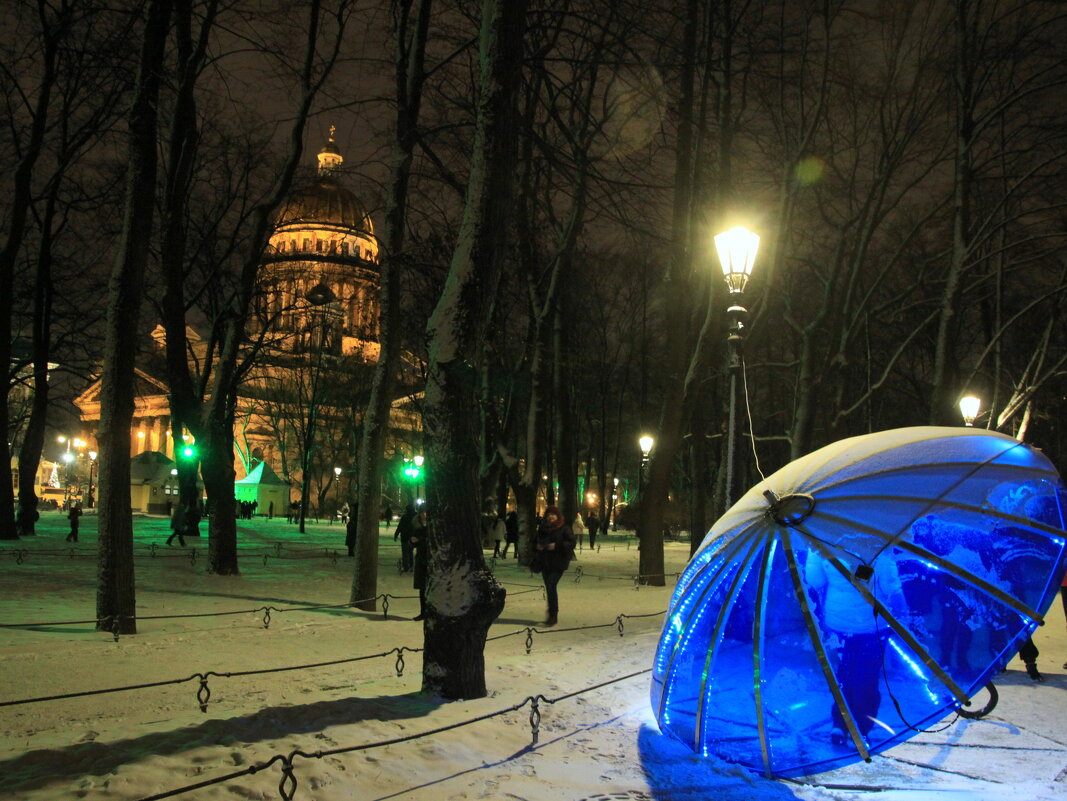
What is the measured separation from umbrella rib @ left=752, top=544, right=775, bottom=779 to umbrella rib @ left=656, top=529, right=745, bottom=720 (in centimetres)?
23

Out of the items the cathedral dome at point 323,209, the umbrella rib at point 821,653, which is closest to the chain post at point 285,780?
the umbrella rib at point 821,653

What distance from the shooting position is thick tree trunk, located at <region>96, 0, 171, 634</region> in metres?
10.1

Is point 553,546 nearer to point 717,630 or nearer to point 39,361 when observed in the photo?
point 717,630

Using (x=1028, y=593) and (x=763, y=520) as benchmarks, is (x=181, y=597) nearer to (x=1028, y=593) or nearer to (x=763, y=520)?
(x=763, y=520)

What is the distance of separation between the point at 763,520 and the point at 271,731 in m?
3.79

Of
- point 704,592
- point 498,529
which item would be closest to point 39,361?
point 498,529

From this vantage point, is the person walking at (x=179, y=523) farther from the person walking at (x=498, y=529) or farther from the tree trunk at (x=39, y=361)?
the person walking at (x=498, y=529)

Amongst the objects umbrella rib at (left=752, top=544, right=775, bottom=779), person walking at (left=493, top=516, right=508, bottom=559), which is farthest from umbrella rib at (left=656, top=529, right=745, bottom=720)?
person walking at (left=493, top=516, right=508, bottom=559)

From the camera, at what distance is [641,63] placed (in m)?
8.61

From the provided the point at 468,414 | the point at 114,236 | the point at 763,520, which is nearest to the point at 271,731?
the point at 468,414

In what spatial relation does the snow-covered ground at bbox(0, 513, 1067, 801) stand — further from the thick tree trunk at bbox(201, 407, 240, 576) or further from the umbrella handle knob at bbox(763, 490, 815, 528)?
the thick tree trunk at bbox(201, 407, 240, 576)

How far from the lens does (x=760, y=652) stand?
4695 mm

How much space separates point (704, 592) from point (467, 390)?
10.3 feet

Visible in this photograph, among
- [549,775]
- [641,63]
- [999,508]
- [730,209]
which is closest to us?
[999,508]
